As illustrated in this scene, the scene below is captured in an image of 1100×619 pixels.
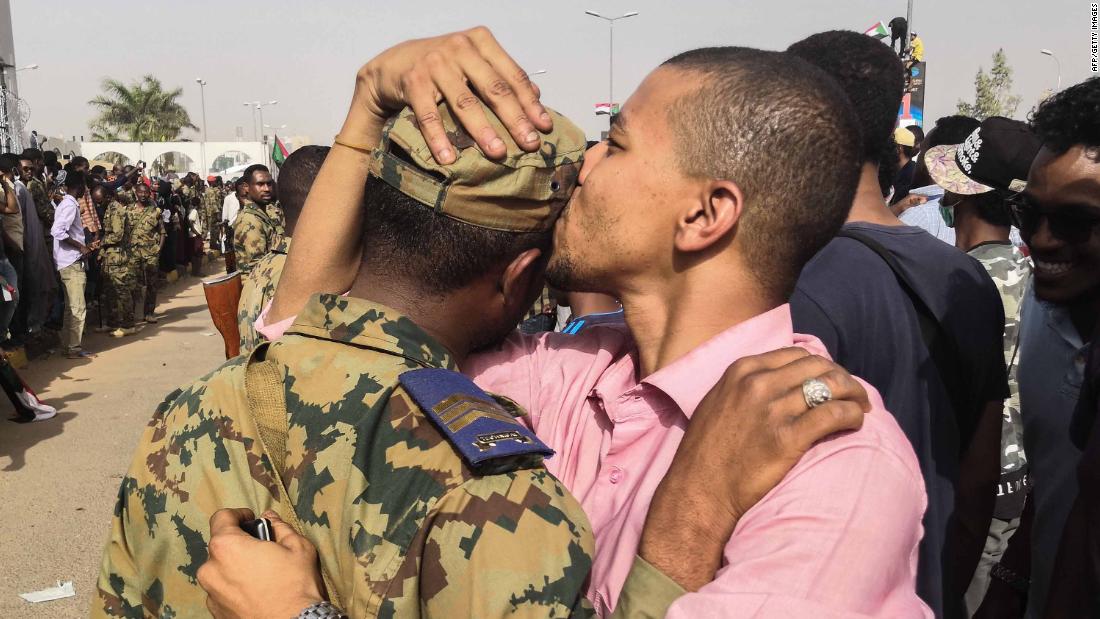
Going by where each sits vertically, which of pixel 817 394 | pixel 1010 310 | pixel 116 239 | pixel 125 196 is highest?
pixel 817 394

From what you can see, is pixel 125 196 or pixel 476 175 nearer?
pixel 476 175

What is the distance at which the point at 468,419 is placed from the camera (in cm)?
128

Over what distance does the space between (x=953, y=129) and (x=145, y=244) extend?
1116 cm

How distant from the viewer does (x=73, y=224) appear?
34.8ft

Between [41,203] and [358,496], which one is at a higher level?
[358,496]

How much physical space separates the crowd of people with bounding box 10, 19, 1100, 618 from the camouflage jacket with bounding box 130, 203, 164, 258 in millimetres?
11850

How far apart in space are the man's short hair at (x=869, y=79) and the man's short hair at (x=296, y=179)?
3.08m

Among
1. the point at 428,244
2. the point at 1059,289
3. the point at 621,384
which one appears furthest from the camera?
the point at 1059,289

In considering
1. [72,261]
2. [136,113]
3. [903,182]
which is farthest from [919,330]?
[136,113]

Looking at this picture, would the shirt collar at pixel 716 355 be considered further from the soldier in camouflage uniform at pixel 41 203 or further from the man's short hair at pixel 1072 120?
the soldier in camouflage uniform at pixel 41 203

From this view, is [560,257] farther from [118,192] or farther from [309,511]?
[118,192]

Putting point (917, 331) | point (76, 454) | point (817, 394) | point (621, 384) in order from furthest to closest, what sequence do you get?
point (76, 454) < point (917, 331) < point (621, 384) < point (817, 394)

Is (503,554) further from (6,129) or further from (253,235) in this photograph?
(6,129)

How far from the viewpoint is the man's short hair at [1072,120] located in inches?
87.3
